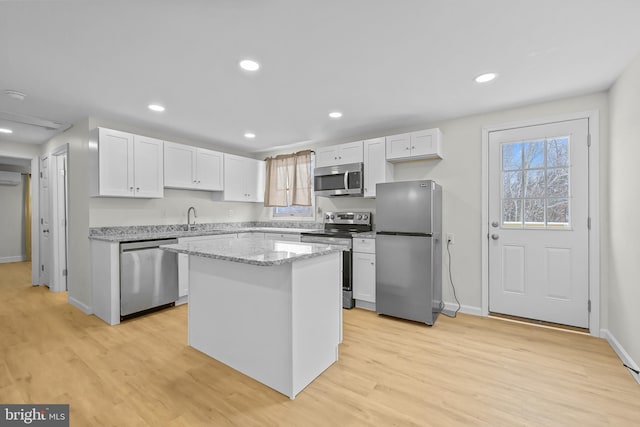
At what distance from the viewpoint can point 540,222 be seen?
9.95ft

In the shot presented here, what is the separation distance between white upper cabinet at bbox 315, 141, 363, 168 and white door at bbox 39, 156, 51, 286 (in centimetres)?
430

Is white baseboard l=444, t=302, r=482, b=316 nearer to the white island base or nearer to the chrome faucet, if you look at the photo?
the white island base

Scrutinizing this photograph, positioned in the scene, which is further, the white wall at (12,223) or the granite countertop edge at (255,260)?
the white wall at (12,223)

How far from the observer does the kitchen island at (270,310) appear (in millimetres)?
1850

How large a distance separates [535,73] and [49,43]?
3.70 metres

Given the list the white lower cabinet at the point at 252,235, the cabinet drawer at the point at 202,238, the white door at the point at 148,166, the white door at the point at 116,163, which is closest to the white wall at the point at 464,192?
the white lower cabinet at the point at 252,235

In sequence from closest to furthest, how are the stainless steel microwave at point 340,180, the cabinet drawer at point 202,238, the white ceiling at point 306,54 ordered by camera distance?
1. the white ceiling at point 306,54
2. the cabinet drawer at point 202,238
3. the stainless steel microwave at point 340,180

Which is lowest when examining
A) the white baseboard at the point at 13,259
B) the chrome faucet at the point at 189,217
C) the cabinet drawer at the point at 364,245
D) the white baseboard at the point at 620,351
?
the white baseboard at the point at 620,351

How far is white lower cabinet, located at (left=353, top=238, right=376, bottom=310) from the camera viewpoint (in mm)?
3496

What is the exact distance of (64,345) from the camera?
258 cm

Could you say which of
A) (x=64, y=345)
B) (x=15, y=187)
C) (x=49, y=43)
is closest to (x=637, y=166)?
(x=49, y=43)

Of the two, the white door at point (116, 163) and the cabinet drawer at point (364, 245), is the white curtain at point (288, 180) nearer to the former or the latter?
the cabinet drawer at point (364, 245)

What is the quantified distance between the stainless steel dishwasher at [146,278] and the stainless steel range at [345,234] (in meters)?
1.77

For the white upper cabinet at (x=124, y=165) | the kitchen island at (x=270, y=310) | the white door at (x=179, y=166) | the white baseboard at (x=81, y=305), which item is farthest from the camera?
the white door at (x=179, y=166)
